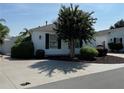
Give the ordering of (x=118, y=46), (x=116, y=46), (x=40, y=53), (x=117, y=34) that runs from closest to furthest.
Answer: (x=40, y=53) → (x=118, y=46) → (x=116, y=46) → (x=117, y=34)

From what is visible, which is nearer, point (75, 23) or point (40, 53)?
point (75, 23)

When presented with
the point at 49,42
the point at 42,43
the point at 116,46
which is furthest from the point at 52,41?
the point at 116,46

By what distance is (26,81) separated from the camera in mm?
10977

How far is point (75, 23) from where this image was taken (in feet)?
63.8

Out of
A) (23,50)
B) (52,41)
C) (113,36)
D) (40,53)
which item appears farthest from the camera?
(113,36)

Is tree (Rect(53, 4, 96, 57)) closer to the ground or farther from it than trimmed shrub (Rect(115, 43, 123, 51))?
farther from it

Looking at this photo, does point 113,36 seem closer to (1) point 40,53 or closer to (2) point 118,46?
(2) point 118,46

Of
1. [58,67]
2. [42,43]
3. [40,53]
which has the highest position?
[42,43]

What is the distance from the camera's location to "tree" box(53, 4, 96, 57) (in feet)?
63.9

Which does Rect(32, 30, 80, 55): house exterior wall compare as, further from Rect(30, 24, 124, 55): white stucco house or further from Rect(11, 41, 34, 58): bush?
Rect(11, 41, 34, 58): bush

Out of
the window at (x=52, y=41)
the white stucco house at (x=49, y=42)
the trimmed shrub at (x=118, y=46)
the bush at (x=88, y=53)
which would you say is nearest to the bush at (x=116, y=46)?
the trimmed shrub at (x=118, y=46)

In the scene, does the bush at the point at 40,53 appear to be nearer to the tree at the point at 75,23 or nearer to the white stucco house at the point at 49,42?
A: the white stucco house at the point at 49,42

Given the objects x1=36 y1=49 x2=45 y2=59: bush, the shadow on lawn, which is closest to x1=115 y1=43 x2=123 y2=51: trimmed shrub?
x1=36 y1=49 x2=45 y2=59: bush

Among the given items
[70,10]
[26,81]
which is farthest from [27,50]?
[26,81]
